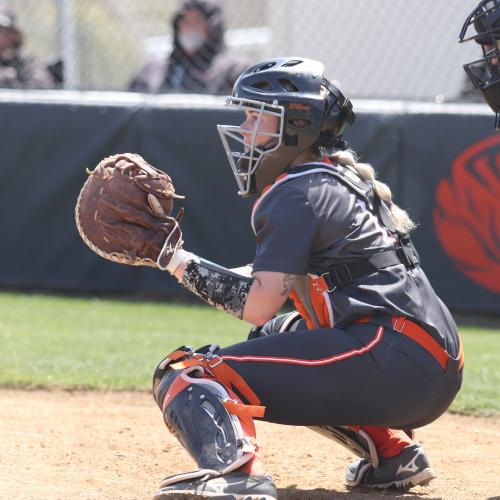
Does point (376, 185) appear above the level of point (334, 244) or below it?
above

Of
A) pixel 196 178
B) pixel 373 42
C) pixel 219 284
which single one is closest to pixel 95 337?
pixel 196 178

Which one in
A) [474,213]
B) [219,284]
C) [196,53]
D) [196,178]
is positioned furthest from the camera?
[196,53]

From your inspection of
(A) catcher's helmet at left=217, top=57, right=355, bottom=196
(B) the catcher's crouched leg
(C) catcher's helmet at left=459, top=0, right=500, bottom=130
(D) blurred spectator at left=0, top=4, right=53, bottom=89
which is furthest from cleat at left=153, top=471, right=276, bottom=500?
(D) blurred spectator at left=0, top=4, right=53, bottom=89

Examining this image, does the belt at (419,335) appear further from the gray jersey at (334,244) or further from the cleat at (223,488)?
the cleat at (223,488)

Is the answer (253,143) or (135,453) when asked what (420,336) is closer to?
(253,143)

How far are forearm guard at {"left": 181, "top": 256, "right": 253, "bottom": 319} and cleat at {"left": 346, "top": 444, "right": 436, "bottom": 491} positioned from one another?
86cm

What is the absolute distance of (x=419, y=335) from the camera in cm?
332

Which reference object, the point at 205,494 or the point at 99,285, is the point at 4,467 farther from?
the point at 99,285

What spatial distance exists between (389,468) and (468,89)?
5.43 meters

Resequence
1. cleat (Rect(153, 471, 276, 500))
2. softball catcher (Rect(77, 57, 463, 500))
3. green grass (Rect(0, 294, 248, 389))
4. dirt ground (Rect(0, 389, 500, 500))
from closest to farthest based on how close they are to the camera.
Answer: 1. cleat (Rect(153, 471, 276, 500))
2. softball catcher (Rect(77, 57, 463, 500))
3. dirt ground (Rect(0, 389, 500, 500))
4. green grass (Rect(0, 294, 248, 389))

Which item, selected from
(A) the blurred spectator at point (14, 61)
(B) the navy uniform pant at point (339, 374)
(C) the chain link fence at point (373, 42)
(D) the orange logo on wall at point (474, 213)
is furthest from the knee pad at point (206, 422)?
(A) the blurred spectator at point (14, 61)

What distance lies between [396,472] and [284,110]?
4.60ft

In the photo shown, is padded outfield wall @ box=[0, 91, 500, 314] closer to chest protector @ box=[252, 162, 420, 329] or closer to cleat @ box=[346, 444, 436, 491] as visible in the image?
cleat @ box=[346, 444, 436, 491]

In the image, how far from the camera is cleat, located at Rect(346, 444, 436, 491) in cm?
372
